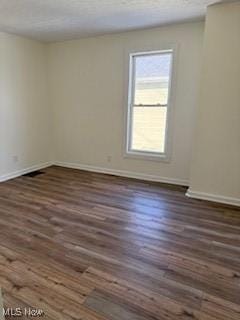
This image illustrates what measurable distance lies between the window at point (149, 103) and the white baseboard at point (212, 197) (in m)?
0.88

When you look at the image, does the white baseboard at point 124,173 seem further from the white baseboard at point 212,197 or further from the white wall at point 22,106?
the white wall at point 22,106

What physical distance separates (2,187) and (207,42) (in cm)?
370

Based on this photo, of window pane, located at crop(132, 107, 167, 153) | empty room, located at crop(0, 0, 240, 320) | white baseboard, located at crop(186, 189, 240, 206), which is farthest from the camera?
window pane, located at crop(132, 107, 167, 153)

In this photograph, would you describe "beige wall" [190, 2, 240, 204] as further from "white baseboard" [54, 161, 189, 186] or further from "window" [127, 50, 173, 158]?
"window" [127, 50, 173, 158]

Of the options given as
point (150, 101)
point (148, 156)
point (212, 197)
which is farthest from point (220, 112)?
point (148, 156)

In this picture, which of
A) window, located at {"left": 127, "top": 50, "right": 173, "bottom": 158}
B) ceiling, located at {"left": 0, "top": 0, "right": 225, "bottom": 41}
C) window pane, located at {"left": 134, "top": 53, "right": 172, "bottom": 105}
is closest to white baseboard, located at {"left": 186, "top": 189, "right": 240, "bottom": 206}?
window, located at {"left": 127, "top": 50, "right": 173, "bottom": 158}

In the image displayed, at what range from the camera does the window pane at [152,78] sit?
394cm

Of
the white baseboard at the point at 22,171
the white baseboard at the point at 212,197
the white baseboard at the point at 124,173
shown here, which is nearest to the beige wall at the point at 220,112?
the white baseboard at the point at 212,197

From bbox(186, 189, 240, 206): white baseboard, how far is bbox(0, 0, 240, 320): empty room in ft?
0.06

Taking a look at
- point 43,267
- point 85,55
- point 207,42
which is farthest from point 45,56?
point 43,267

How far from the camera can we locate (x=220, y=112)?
3.20m

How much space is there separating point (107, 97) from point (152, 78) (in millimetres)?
891

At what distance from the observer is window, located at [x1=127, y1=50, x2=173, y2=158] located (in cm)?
397

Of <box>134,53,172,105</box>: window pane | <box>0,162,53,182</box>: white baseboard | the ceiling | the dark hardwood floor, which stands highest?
the ceiling
